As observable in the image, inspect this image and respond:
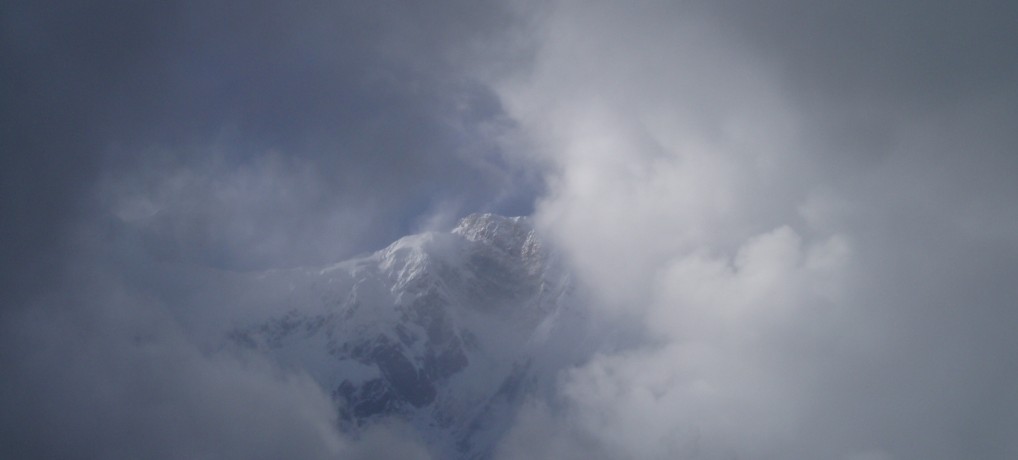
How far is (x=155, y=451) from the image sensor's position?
177 m

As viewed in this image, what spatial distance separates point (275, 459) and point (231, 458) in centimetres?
1105

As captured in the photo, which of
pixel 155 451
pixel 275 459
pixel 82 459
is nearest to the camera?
pixel 82 459

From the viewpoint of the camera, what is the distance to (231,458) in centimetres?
18738

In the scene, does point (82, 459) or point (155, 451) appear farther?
point (155, 451)

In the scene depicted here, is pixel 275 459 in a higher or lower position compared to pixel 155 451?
higher

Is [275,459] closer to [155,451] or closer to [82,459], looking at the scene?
[155,451]

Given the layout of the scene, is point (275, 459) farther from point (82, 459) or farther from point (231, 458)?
point (82, 459)

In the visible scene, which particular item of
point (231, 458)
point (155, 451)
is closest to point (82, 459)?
point (155, 451)

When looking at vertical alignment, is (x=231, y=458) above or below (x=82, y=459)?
above

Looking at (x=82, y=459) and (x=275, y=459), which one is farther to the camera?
(x=275, y=459)

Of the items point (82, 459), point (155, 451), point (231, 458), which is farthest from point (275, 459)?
point (82, 459)

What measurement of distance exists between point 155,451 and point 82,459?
14817 mm

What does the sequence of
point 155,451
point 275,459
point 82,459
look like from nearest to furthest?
point 82,459 < point 155,451 < point 275,459

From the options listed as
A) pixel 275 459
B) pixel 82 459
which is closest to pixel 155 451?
pixel 82 459
